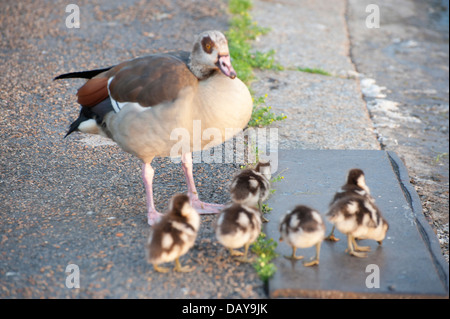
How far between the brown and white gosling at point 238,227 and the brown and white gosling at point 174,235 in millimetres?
222

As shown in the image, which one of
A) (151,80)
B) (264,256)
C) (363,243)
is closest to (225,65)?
(151,80)

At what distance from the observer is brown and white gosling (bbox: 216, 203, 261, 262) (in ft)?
13.4

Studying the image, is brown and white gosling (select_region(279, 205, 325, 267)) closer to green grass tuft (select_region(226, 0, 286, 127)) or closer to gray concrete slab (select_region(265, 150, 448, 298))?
gray concrete slab (select_region(265, 150, 448, 298))

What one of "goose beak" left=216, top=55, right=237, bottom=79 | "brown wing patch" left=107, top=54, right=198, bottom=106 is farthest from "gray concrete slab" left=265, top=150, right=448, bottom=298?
"brown wing patch" left=107, top=54, right=198, bottom=106

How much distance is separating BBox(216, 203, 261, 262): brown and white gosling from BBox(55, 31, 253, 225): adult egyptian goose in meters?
0.78

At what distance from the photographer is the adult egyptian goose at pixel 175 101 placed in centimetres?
450

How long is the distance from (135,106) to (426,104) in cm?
570

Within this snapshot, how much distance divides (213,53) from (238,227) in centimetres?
154

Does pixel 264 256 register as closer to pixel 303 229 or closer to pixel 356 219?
pixel 303 229

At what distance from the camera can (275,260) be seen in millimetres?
4266

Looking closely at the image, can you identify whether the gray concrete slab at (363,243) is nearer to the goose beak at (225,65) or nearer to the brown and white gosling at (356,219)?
the brown and white gosling at (356,219)

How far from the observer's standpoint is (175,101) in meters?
4.48

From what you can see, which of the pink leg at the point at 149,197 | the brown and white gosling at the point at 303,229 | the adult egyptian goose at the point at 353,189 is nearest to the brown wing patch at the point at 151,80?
the pink leg at the point at 149,197
